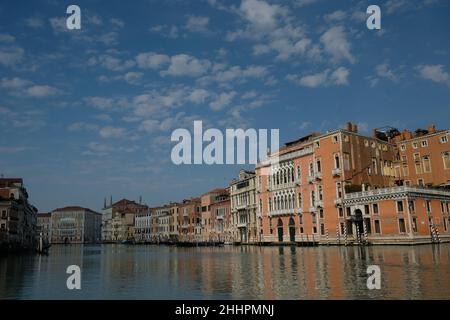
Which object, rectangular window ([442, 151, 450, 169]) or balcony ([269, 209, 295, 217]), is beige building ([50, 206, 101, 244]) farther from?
rectangular window ([442, 151, 450, 169])

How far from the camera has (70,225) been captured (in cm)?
14925

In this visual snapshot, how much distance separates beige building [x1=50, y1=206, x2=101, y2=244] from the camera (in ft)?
484

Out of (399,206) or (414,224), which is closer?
(414,224)

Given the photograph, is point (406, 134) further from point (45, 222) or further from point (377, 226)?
point (45, 222)

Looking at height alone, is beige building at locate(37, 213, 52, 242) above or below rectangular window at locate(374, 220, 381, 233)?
above

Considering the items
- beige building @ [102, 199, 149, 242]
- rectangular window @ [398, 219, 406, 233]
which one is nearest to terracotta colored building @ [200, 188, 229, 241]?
rectangular window @ [398, 219, 406, 233]

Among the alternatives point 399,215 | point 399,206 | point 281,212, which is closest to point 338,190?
point 399,206

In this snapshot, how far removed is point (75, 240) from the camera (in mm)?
146875

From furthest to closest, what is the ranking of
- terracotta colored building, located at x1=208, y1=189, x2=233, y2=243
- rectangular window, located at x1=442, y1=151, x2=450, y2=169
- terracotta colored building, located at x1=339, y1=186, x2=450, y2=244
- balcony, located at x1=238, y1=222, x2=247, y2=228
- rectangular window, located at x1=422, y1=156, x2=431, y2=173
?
terracotta colored building, located at x1=208, y1=189, x2=233, y2=243
balcony, located at x1=238, y1=222, x2=247, y2=228
rectangular window, located at x1=422, y1=156, x2=431, y2=173
rectangular window, located at x1=442, y1=151, x2=450, y2=169
terracotta colored building, located at x1=339, y1=186, x2=450, y2=244

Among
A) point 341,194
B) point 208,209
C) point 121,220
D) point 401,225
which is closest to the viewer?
point 401,225

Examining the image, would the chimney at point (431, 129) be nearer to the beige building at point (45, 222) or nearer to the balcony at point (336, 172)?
the balcony at point (336, 172)
